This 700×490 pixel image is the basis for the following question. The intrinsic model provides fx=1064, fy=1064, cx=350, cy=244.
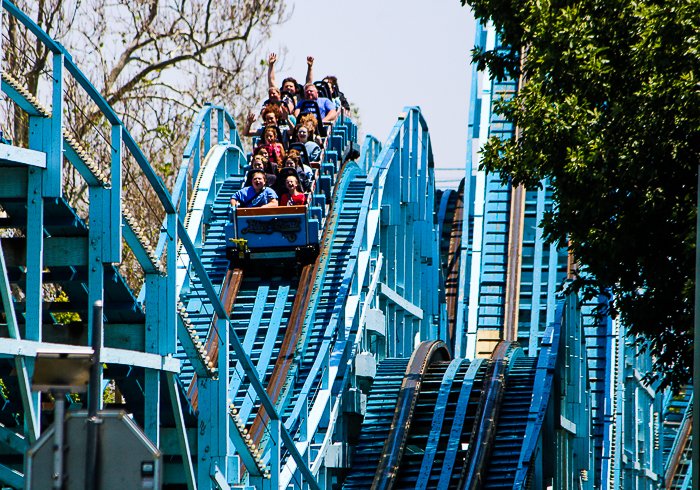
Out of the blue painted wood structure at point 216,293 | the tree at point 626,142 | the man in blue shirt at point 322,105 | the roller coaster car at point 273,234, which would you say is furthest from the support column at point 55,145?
the man in blue shirt at point 322,105

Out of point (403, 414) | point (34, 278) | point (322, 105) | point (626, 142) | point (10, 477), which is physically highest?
point (322, 105)

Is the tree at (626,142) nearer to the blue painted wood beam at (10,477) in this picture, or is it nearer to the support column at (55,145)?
the support column at (55,145)

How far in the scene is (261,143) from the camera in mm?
16078

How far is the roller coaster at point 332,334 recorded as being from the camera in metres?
7.64

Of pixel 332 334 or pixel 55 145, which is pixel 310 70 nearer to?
pixel 332 334

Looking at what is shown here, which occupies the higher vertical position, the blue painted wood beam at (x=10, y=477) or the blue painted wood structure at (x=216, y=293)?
the blue painted wood structure at (x=216, y=293)

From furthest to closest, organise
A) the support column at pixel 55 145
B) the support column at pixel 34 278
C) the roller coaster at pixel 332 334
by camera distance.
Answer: the roller coaster at pixel 332 334
the support column at pixel 55 145
the support column at pixel 34 278

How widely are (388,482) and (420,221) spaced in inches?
285

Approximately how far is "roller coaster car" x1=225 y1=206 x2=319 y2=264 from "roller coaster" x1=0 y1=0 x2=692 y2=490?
0.16m

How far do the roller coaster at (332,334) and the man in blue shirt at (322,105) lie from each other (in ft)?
0.99

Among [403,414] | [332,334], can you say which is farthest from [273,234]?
[403,414]

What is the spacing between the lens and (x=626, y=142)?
901 cm

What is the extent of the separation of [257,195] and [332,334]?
2665 millimetres

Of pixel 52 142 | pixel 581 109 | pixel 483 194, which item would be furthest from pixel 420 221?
pixel 52 142
